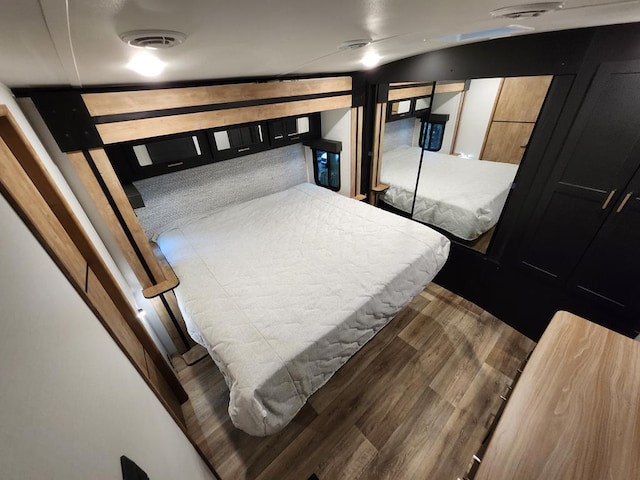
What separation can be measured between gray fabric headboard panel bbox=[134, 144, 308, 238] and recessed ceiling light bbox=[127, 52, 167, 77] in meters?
1.24

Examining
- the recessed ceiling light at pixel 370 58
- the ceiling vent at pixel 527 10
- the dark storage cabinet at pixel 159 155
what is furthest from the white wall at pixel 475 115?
the dark storage cabinet at pixel 159 155

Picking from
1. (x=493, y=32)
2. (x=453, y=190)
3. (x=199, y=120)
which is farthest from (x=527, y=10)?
(x=453, y=190)

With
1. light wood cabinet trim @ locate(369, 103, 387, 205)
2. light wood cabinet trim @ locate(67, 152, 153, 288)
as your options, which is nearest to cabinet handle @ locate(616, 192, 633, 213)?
light wood cabinet trim @ locate(369, 103, 387, 205)

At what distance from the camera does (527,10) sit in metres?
0.88

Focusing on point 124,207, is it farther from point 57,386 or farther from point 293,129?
point 293,129

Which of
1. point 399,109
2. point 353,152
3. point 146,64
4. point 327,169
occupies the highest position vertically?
point 146,64

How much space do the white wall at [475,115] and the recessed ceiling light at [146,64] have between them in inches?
90.9

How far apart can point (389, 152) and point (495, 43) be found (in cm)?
188

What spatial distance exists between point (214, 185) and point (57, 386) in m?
2.36

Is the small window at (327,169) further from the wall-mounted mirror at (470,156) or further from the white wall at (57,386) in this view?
the white wall at (57,386)

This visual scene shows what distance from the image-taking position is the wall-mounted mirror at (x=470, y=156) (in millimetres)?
2086

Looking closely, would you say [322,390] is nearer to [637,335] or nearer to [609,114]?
[637,335]

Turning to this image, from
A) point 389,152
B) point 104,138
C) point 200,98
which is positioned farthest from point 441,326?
point 104,138

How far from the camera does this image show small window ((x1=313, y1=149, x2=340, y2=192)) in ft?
9.53
